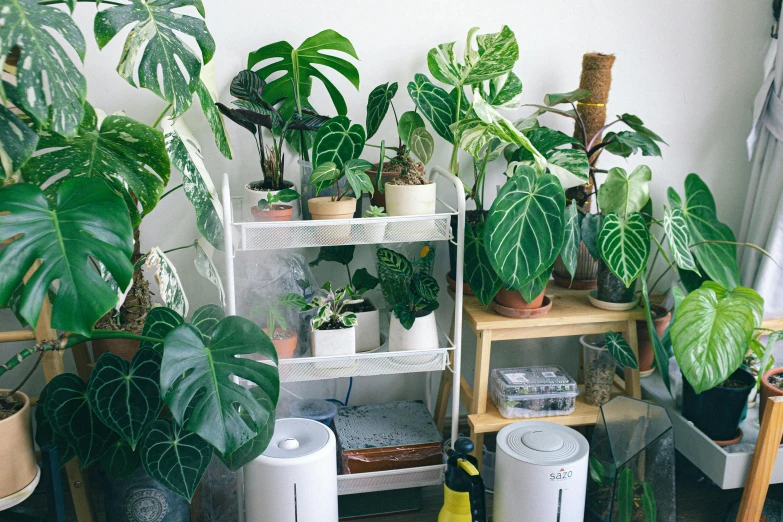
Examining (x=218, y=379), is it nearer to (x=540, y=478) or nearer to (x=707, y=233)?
(x=540, y=478)

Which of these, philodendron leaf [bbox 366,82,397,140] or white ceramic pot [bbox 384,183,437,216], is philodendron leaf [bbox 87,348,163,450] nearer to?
white ceramic pot [bbox 384,183,437,216]

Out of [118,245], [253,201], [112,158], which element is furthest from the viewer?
[253,201]

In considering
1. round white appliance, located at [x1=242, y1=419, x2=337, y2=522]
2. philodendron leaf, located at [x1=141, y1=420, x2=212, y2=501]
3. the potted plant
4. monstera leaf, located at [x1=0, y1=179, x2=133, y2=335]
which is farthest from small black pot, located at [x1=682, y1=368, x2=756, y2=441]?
monstera leaf, located at [x1=0, y1=179, x2=133, y2=335]

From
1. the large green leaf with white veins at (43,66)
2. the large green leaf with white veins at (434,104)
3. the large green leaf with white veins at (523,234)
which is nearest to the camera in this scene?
the large green leaf with white veins at (43,66)

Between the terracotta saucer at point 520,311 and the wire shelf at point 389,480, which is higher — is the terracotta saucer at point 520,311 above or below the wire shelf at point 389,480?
above

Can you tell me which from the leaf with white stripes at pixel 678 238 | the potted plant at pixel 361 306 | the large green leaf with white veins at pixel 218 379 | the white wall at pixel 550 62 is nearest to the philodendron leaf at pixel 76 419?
the large green leaf with white veins at pixel 218 379

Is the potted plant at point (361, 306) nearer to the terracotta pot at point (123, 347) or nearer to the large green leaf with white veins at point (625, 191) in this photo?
the terracotta pot at point (123, 347)

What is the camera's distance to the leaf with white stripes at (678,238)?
6.02ft

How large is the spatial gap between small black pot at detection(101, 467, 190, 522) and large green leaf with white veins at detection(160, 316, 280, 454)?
442 millimetres

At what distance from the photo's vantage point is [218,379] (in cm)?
143

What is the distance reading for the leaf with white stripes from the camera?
6.02 ft

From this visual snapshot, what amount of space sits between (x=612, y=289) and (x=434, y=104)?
2.29 feet

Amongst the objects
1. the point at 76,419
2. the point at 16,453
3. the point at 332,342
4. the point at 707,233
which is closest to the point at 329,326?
the point at 332,342

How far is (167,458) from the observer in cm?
151
